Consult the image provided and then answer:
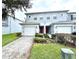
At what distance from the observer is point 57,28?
27188mm

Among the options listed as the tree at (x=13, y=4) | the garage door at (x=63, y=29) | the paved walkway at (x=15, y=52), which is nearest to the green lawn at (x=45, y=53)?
the paved walkway at (x=15, y=52)

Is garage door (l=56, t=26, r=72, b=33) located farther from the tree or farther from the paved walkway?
the paved walkway

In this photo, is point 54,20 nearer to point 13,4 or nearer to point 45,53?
point 13,4

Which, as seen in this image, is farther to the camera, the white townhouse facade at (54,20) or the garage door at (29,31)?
the white townhouse facade at (54,20)

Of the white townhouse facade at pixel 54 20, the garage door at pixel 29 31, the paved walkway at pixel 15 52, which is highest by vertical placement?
the white townhouse facade at pixel 54 20

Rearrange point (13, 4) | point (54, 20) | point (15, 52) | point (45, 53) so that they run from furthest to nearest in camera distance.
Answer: point (54, 20), point (13, 4), point (15, 52), point (45, 53)

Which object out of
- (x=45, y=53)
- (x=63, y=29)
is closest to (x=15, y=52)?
(x=45, y=53)

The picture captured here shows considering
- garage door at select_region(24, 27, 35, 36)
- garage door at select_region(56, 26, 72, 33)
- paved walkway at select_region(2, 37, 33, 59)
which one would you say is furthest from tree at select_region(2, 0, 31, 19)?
garage door at select_region(56, 26, 72, 33)

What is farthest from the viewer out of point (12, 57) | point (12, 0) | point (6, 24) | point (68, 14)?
point (68, 14)

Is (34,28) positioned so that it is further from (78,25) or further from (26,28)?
(78,25)

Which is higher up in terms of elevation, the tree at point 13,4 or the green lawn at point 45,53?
the tree at point 13,4

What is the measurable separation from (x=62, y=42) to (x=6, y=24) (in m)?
12.1

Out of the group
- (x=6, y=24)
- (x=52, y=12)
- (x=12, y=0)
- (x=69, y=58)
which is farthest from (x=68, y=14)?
(x=69, y=58)

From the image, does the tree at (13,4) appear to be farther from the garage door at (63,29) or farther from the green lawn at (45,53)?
the garage door at (63,29)
